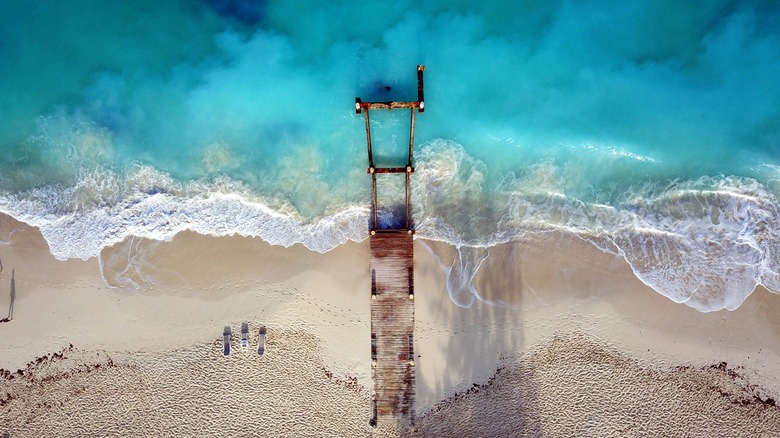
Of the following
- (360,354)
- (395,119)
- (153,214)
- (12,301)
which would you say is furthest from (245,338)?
(395,119)

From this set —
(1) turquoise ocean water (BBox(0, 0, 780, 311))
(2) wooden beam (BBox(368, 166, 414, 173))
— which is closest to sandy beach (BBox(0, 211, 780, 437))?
(1) turquoise ocean water (BBox(0, 0, 780, 311))

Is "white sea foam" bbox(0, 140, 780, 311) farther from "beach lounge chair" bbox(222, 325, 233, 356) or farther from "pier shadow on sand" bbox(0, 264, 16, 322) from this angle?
"beach lounge chair" bbox(222, 325, 233, 356)

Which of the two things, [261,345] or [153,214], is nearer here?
[261,345]

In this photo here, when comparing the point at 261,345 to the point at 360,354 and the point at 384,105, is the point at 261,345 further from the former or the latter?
the point at 384,105

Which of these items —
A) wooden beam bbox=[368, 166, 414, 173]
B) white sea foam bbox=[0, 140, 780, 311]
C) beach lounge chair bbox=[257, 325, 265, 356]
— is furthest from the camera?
white sea foam bbox=[0, 140, 780, 311]

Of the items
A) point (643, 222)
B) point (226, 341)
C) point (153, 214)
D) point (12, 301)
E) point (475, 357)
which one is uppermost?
point (153, 214)

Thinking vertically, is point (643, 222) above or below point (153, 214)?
below

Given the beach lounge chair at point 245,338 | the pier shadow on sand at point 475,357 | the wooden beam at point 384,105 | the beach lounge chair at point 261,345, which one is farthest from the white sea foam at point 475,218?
the beach lounge chair at point 261,345
